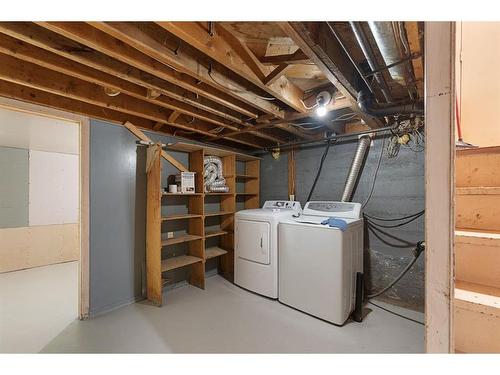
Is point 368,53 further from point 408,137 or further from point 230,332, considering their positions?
point 230,332

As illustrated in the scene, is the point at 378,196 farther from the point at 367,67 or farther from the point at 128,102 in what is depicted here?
the point at 128,102

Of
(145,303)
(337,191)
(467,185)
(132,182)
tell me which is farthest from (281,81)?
(145,303)

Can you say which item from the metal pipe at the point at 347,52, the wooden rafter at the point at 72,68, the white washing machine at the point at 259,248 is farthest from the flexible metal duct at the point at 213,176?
the metal pipe at the point at 347,52

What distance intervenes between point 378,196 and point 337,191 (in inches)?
20.9

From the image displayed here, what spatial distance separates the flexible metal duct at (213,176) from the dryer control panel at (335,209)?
4.34ft

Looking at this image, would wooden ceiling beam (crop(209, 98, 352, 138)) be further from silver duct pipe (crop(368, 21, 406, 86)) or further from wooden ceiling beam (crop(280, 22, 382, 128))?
silver duct pipe (crop(368, 21, 406, 86))

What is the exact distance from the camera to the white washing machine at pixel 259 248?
2.92 metres

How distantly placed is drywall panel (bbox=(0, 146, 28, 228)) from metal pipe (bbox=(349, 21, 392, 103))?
5.63 metres

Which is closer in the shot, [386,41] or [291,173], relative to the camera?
[386,41]

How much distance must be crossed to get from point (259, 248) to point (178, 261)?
1.14 meters

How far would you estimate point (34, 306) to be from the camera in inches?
105

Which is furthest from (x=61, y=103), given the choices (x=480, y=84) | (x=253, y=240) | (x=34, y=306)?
(x=480, y=84)

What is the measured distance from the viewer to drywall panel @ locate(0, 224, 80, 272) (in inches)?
156

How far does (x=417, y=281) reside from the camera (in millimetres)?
2615
